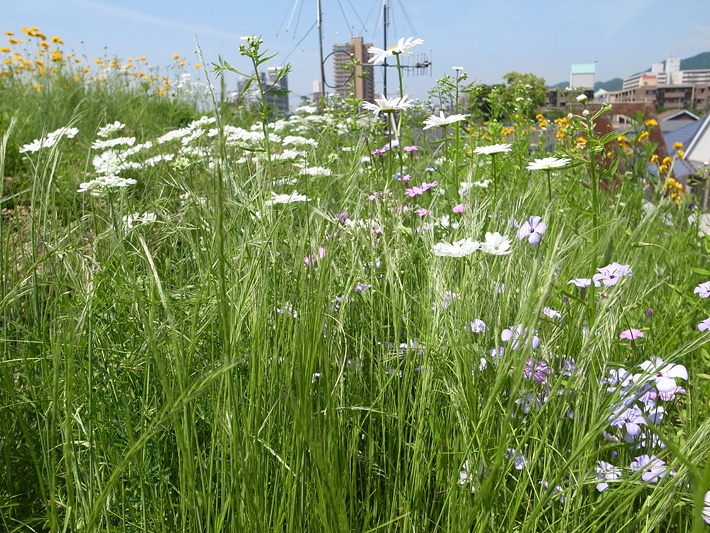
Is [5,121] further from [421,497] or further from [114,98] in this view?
[421,497]

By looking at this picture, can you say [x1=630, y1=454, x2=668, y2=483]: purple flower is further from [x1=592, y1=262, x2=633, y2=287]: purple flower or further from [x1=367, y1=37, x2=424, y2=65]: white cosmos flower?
[x1=367, y1=37, x2=424, y2=65]: white cosmos flower

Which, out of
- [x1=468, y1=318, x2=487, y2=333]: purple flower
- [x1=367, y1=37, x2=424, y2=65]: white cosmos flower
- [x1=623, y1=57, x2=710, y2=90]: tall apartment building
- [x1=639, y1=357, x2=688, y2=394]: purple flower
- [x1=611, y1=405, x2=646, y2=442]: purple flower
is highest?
[x1=623, y1=57, x2=710, y2=90]: tall apartment building

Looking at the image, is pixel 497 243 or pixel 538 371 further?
pixel 497 243

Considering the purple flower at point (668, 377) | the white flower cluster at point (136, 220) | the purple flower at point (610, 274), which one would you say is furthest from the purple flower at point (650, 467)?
the white flower cluster at point (136, 220)

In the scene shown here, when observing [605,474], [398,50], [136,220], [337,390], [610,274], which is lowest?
[605,474]

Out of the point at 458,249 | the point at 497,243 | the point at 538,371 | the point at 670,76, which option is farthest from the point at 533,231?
the point at 670,76

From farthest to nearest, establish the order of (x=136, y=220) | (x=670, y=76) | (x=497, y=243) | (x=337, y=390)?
(x=670, y=76), (x=136, y=220), (x=497, y=243), (x=337, y=390)

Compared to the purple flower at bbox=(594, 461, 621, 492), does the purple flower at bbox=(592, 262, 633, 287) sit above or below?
above

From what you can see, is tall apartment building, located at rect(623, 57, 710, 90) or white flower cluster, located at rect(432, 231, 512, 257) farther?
tall apartment building, located at rect(623, 57, 710, 90)

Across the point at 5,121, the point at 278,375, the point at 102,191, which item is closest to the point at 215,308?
the point at 278,375

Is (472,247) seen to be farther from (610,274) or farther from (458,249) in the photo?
(610,274)

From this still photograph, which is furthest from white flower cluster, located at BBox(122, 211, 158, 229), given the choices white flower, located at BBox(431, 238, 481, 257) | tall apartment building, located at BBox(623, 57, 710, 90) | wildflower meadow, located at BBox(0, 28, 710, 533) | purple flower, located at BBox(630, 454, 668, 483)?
tall apartment building, located at BBox(623, 57, 710, 90)

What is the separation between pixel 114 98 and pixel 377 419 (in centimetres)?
590

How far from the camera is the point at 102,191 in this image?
66.8 inches
